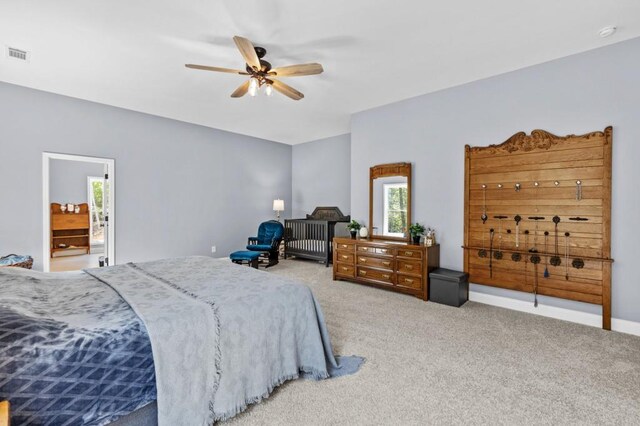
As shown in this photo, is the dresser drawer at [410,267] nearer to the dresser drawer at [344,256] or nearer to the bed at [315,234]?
the dresser drawer at [344,256]

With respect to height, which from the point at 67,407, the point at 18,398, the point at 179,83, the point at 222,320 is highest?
the point at 179,83

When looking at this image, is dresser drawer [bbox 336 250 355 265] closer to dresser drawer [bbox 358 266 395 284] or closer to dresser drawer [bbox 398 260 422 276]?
dresser drawer [bbox 358 266 395 284]

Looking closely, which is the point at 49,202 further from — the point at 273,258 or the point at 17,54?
the point at 273,258

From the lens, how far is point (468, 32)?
282 centimetres

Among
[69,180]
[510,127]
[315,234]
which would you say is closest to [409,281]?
[510,127]

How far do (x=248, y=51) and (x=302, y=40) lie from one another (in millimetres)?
623

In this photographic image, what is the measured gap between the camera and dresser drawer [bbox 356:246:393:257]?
431cm

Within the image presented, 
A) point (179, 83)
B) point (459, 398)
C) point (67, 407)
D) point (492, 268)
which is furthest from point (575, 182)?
point (179, 83)

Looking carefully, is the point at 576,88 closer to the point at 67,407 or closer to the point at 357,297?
the point at 357,297

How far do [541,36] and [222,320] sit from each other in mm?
3788

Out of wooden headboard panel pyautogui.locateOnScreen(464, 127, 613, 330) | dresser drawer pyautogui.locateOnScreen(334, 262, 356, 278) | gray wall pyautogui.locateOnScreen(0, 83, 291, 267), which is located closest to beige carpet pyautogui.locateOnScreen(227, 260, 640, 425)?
wooden headboard panel pyautogui.locateOnScreen(464, 127, 613, 330)

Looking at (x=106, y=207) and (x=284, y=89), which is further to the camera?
(x=106, y=207)

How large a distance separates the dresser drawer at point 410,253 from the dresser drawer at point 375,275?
335 millimetres

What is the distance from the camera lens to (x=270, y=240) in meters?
6.23
